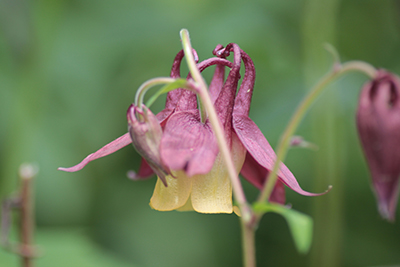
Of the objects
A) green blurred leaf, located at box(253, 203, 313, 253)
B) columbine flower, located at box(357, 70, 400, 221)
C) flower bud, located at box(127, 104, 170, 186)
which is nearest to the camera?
green blurred leaf, located at box(253, 203, 313, 253)

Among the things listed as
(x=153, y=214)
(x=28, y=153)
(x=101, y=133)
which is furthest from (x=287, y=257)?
(x=28, y=153)

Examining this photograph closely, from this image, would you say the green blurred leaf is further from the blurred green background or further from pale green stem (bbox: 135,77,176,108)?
the blurred green background

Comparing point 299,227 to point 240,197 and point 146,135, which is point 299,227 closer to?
point 240,197

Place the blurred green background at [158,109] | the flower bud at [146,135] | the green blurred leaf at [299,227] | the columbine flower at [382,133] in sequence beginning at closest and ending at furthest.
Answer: the green blurred leaf at [299,227]
the flower bud at [146,135]
the columbine flower at [382,133]
the blurred green background at [158,109]

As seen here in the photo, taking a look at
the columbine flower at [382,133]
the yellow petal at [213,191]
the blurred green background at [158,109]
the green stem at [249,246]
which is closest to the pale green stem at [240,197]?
the green stem at [249,246]

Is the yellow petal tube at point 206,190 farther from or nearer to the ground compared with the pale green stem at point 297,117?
nearer to the ground

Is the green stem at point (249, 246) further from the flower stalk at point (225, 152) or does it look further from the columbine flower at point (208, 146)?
the columbine flower at point (208, 146)

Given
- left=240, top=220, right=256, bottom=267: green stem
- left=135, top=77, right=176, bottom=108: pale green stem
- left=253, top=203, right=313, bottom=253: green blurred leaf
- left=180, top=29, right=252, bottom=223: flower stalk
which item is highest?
left=135, top=77, right=176, bottom=108: pale green stem

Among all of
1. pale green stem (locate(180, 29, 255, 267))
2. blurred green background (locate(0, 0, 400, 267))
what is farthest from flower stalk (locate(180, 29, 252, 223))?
blurred green background (locate(0, 0, 400, 267))
